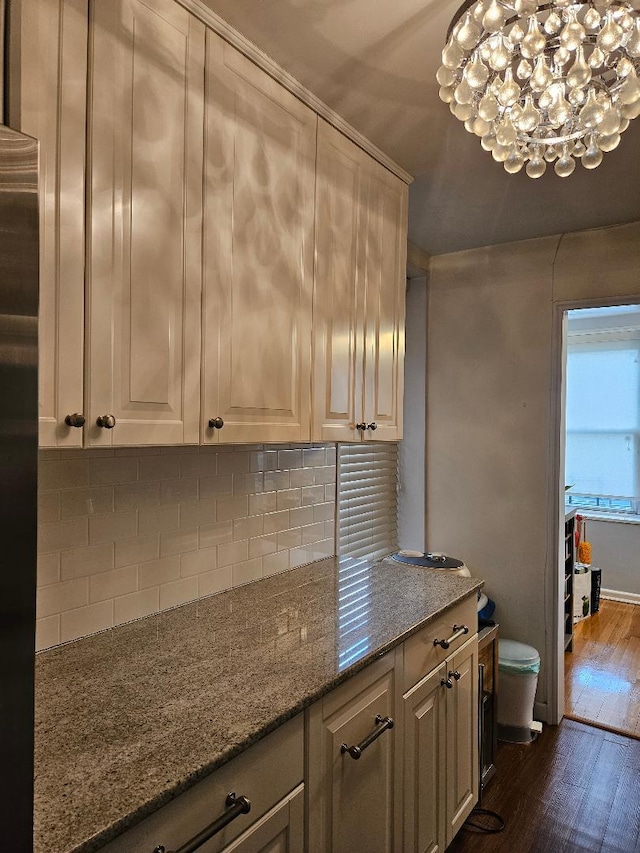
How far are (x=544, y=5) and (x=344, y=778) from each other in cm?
174

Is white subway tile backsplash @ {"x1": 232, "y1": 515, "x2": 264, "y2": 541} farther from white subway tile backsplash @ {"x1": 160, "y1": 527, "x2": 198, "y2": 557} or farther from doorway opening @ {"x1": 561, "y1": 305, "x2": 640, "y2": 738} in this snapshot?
doorway opening @ {"x1": 561, "y1": 305, "x2": 640, "y2": 738}

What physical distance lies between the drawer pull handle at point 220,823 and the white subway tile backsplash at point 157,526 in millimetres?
624

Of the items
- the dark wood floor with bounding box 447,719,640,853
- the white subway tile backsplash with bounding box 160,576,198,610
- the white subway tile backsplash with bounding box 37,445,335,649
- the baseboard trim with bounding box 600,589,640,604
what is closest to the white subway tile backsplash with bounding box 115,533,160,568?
the white subway tile backsplash with bounding box 37,445,335,649

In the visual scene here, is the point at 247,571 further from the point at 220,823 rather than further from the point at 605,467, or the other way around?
the point at 605,467

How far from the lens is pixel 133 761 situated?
3.16 feet

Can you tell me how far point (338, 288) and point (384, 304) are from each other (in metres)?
0.31

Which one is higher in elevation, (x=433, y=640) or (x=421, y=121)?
(x=421, y=121)

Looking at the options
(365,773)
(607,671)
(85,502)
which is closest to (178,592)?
(85,502)

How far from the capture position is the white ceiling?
1.39 m

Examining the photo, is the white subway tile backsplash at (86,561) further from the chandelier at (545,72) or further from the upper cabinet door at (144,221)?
the chandelier at (545,72)

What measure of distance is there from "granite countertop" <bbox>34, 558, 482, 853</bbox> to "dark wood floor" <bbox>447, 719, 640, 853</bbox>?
1042 millimetres

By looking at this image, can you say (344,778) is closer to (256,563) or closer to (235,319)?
(256,563)

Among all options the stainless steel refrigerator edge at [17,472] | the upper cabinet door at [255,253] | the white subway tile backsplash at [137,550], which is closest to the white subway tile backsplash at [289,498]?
the upper cabinet door at [255,253]

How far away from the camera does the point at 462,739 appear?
2.00m
